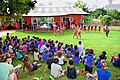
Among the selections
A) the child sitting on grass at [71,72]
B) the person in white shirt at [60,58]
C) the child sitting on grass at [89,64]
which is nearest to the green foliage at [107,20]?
the person in white shirt at [60,58]

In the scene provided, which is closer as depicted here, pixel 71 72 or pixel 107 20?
pixel 71 72

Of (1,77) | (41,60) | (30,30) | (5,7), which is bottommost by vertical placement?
(30,30)

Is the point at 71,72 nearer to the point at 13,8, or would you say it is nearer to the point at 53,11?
the point at 13,8

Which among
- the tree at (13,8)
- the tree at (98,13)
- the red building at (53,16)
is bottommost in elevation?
the tree at (98,13)

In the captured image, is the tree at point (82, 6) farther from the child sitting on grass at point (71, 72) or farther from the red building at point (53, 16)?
the child sitting on grass at point (71, 72)

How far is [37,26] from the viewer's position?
1141 inches

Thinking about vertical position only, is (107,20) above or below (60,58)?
below

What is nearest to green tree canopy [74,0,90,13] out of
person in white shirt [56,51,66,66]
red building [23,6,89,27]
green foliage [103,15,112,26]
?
green foliage [103,15,112,26]

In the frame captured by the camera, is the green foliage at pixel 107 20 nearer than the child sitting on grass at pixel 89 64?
No

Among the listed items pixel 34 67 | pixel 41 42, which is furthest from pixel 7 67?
pixel 41 42

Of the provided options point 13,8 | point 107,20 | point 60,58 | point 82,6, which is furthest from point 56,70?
point 82,6

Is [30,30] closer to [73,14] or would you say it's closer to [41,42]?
[73,14]

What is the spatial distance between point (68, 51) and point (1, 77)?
599cm

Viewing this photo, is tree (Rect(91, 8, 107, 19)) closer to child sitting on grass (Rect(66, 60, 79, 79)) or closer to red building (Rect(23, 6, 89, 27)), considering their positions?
red building (Rect(23, 6, 89, 27))
